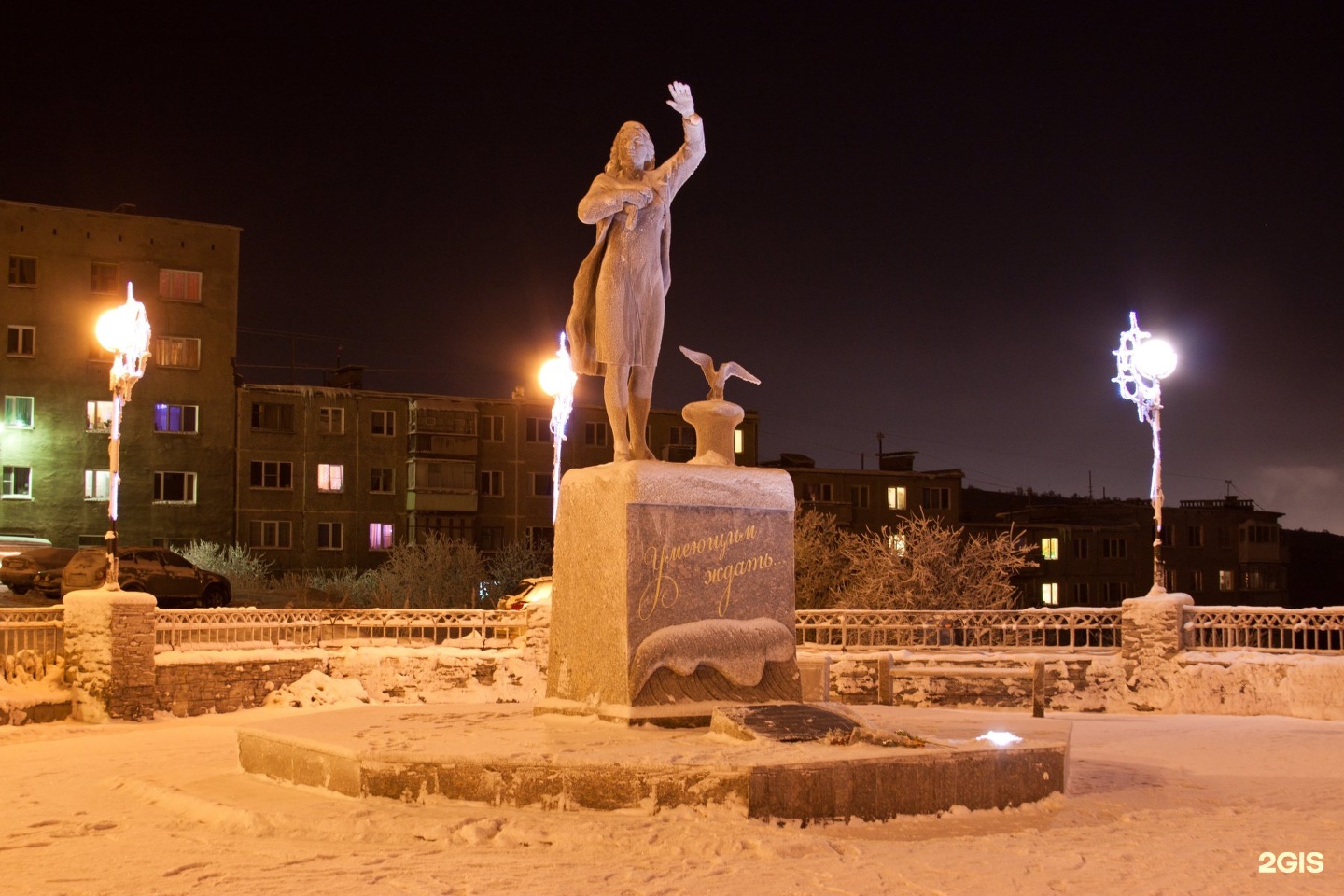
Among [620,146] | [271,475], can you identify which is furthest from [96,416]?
[620,146]

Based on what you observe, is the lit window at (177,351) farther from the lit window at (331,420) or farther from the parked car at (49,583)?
the parked car at (49,583)

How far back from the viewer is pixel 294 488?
46938 mm

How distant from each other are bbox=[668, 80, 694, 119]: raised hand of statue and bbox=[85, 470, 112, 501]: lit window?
38.2 meters

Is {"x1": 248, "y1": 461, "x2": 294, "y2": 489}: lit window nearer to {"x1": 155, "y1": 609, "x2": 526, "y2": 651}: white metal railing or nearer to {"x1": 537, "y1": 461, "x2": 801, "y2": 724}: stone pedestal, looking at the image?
{"x1": 155, "y1": 609, "x2": 526, "y2": 651}: white metal railing

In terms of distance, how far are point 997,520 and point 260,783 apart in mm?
61434

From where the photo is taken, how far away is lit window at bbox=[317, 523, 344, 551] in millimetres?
47562

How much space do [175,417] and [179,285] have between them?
4.40 m

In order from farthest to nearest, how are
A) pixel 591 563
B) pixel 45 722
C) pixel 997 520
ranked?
pixel 997 520 < pixel 45 722 < pixel 591 563

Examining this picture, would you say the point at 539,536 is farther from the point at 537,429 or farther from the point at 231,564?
the point at 231,564

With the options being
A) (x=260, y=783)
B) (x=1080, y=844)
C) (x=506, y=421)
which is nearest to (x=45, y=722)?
(x=260, y=783)

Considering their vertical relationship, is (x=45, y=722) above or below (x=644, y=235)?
below

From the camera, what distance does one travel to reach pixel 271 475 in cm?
4650

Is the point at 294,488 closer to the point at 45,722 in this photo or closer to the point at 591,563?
the point at 45,722

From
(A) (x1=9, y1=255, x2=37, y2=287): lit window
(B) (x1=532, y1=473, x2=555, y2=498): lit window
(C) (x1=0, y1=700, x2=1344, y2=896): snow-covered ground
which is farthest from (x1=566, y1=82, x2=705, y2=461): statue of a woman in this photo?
(B) (x1=532, y1=473, x2=555, y2=498): lit window
